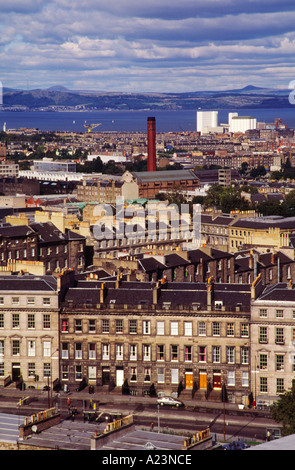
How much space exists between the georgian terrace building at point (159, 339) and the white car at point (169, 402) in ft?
6.63

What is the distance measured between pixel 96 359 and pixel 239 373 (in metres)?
10.2

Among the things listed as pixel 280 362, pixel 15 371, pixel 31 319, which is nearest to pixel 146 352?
pixel 31 319

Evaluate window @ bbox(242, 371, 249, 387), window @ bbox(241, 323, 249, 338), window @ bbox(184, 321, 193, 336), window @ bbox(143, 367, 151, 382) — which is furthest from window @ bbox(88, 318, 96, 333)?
window @ bbox(242, 371, 249, 387)

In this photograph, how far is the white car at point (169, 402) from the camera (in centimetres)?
6975

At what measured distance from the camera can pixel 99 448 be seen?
4625 centimetres

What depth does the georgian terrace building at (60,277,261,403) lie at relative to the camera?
237 ft

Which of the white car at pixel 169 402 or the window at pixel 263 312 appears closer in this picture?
the white car at pixel 169 402

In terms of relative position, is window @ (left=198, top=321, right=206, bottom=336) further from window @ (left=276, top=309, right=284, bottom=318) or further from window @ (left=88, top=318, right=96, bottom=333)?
window @ (left=88, top=318, right=96, bottom=333)

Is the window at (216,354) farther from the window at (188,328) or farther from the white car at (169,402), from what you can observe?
the white car at (169,402)

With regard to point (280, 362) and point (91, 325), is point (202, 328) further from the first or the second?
point (91, 325)

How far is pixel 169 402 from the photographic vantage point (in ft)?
229

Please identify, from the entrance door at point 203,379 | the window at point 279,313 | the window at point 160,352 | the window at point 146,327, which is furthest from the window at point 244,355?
the window at point 146,327
